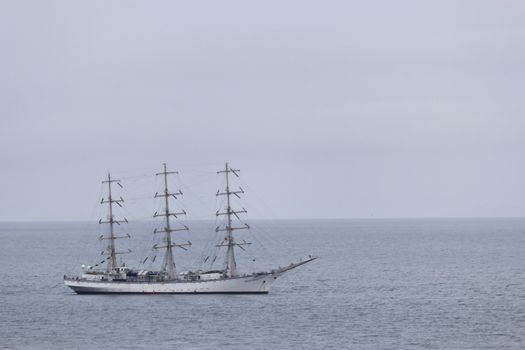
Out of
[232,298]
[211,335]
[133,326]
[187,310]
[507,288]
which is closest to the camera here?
[211,335]

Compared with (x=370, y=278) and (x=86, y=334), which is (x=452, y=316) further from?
(x=370, y=278)

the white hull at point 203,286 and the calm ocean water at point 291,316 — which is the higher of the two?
the white hull at point 203,286

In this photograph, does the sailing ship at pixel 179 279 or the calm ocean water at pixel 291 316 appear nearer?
the calm ocean water at pixel 291 316

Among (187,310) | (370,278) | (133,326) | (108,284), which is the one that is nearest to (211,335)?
(133,326)

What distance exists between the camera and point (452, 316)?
107688 millimetres

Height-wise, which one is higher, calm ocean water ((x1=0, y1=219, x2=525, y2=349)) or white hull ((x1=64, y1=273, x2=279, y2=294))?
white hull ((x1=64, y1=273, x2=279, y2=294))

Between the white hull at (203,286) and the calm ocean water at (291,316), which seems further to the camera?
the white hull at (203,286)

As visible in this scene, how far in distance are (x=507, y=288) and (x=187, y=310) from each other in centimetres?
4981

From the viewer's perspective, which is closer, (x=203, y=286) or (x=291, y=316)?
(x=291, y=316)

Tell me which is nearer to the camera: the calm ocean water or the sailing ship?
the calm ocean water

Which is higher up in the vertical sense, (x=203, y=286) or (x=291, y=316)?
(x=203, y=286)

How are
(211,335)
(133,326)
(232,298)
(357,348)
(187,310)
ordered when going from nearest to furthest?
(357,348), (211,335), (133,326), (187,310), (232,298)

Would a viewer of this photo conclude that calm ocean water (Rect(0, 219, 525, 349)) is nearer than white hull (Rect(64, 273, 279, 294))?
Yes

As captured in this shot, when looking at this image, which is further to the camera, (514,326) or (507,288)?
(507,288)
